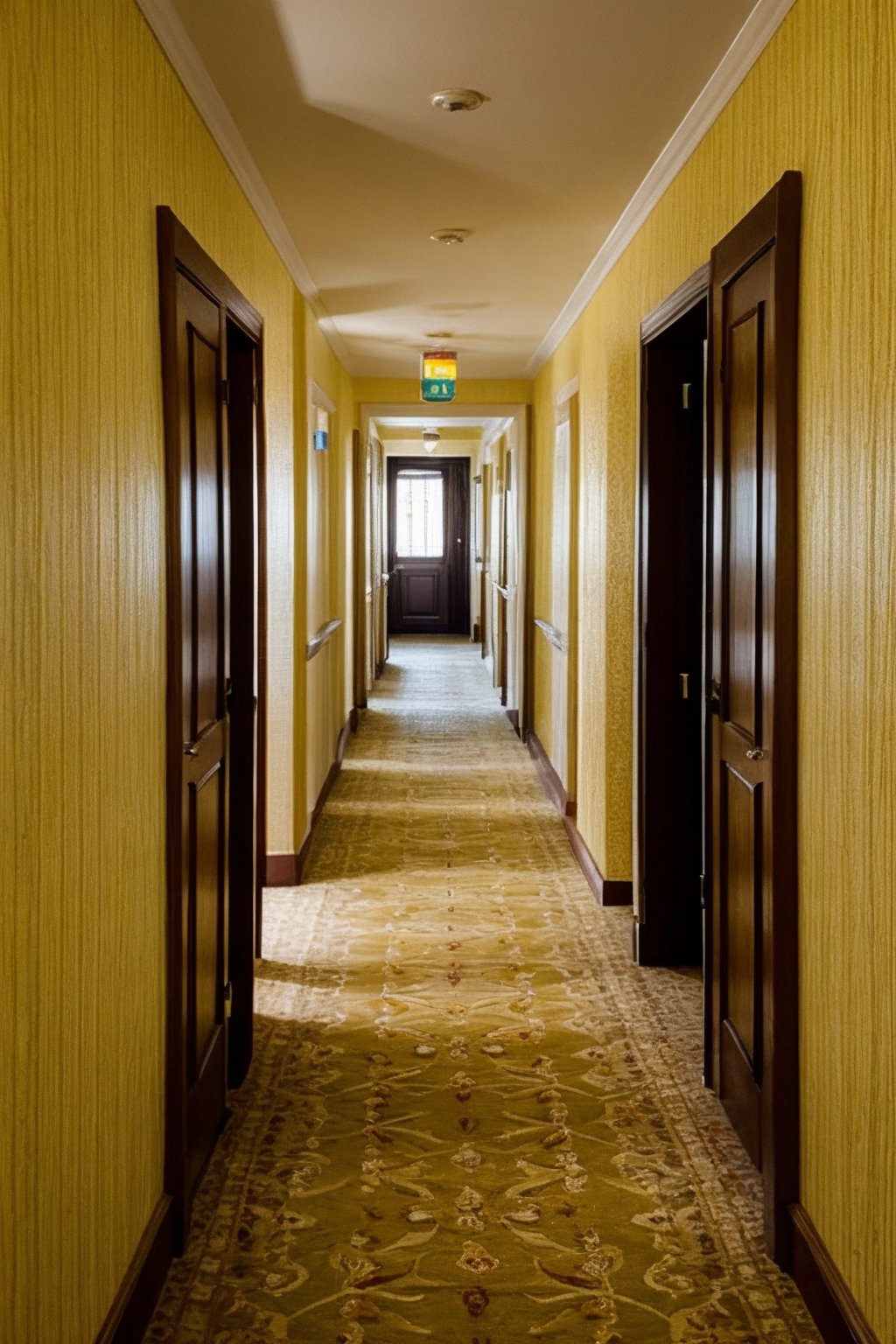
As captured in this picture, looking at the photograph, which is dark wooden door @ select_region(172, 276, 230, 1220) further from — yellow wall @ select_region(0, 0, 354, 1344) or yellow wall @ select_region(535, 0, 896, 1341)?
yellow wall @ select_region(535, 0, 896, 1341)

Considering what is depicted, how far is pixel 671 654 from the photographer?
16.2ft

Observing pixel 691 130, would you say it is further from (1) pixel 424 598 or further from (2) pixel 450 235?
(1) pixel 424 598

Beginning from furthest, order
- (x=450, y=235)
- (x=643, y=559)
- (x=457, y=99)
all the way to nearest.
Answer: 1. (x=450, y=235)
2. (x=643, y=559)
3. (x=457, y=99)

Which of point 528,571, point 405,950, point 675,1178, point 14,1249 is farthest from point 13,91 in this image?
point 528,571

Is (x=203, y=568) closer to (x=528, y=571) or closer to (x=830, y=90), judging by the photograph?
(x=830, y=90)

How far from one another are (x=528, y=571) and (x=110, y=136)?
7.55 metres

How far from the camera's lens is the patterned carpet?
2.72m

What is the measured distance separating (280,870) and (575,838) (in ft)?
5.22

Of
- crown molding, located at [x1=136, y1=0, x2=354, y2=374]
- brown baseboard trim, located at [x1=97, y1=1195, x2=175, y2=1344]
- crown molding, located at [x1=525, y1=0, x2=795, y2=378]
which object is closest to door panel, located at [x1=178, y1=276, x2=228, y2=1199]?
brown baseboard trim, located at [x1=97, y1=1195, x2=175, y2=1344]

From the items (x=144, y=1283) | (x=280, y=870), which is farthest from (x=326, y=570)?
(x=144, y=1283)

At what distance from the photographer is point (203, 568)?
11.0 ft

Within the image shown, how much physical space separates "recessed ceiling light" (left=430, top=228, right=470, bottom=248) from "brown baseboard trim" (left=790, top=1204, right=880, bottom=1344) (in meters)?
3.78

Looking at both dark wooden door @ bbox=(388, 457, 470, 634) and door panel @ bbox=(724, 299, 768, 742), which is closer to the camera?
door panel @ bbox=(724, 299, 768, 742)

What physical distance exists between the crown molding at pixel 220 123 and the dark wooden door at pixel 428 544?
13742mm
